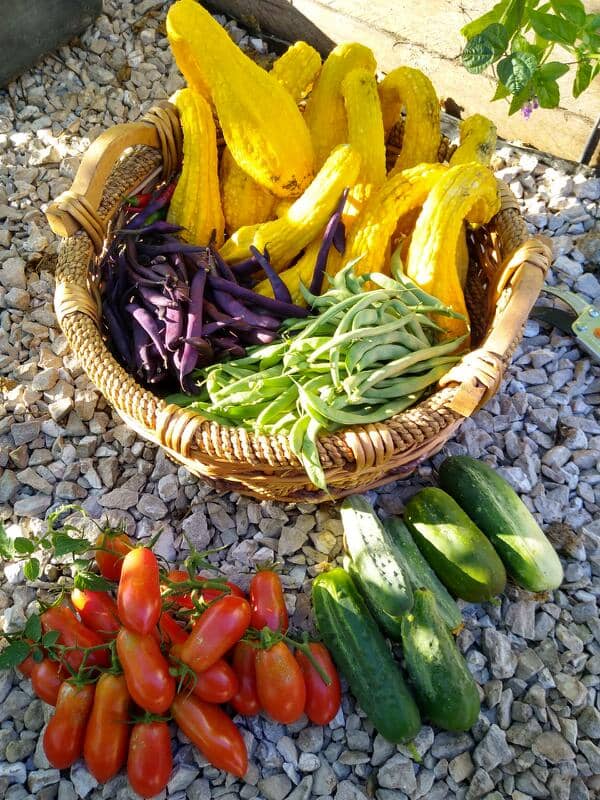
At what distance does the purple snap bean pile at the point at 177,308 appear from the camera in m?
2.56

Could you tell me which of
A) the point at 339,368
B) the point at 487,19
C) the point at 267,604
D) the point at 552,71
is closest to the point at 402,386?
the point at 339,368

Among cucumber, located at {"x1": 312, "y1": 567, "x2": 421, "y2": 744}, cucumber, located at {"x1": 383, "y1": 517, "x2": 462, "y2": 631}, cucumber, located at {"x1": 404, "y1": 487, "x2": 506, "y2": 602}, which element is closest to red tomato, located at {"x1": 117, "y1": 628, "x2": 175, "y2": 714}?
cucumber, located at {"x1": 312, "y1": 567, "x2": 421, "y2": 744}

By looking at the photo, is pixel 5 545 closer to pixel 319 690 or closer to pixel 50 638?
pixel 50 638

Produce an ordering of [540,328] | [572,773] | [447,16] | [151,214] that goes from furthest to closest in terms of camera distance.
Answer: [447,16]
[540,328]
[151,214]
[572,773]

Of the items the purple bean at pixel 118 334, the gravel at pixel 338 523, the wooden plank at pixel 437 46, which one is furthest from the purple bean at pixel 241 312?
the wooden plank at pixel 437 46

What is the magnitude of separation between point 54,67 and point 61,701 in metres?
4.13

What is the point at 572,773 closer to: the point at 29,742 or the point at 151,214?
the point at 29,742

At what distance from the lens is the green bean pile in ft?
7.42

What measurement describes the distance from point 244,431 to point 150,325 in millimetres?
687

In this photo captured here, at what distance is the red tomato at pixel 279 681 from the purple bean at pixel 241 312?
1.15 metres

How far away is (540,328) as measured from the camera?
3.29m

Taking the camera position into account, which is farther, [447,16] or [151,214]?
[447,16]

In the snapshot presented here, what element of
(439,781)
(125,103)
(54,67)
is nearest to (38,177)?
(125,103)

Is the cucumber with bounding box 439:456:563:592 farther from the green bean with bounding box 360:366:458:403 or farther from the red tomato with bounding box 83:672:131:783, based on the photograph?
the red tomato with bounding box 83:672:131:783
